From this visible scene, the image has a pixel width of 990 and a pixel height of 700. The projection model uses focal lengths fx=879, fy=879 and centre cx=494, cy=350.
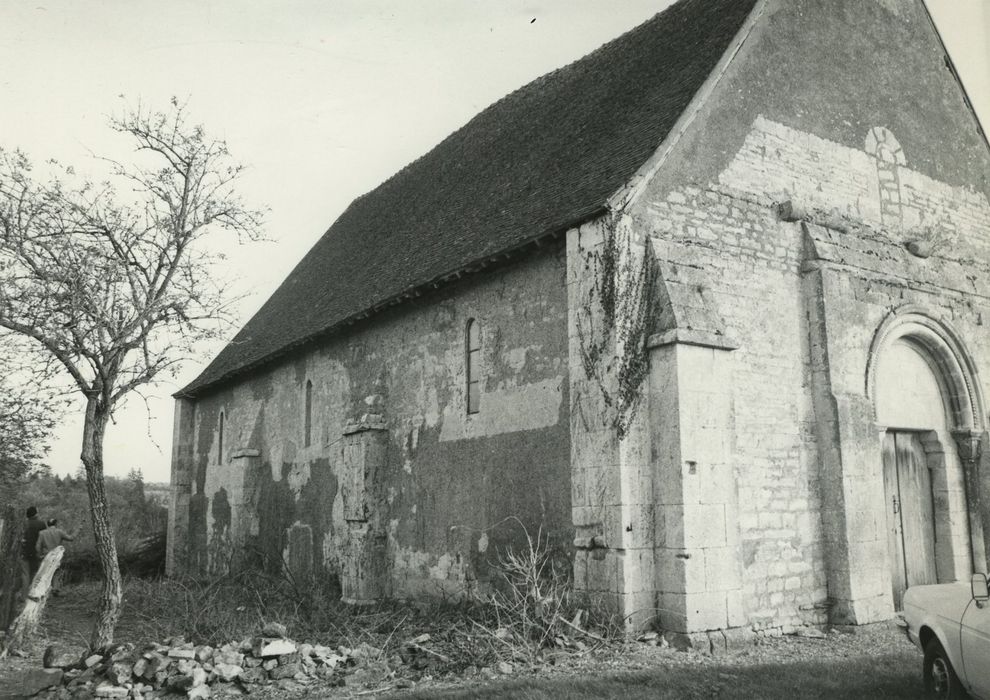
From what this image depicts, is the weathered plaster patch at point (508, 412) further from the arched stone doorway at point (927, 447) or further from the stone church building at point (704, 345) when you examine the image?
the arched stone doorway at point (927, 447)

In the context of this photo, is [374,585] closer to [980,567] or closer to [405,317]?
[405,317]

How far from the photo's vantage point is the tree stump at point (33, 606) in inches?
492

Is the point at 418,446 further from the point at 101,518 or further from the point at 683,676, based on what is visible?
the point at 683,676

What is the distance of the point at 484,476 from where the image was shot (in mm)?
12266

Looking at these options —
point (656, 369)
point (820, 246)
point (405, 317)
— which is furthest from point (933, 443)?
point (405, 317)

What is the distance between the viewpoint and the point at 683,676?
8344 millimetres

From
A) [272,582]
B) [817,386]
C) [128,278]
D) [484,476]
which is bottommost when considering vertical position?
[272,582]

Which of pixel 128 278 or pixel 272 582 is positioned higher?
pixel 128 278

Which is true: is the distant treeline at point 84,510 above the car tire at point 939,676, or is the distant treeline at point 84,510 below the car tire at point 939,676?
above

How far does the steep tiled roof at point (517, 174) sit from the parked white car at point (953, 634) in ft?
17.5

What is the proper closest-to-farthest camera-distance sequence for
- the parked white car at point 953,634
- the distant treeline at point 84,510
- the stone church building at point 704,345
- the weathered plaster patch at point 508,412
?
the parked white car at point 953,634 < the stone church building at point 704,345 < the weathered plaster patch at point 508,412 < the distant treeline at point 84,510

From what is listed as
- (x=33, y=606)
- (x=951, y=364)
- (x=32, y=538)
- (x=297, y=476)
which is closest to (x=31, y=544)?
(x=32, y=538)

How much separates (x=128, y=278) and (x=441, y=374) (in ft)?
15.2

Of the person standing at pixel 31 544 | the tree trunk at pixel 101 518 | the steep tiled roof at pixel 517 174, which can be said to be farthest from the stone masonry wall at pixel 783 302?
the person standing at pixel 31 544
